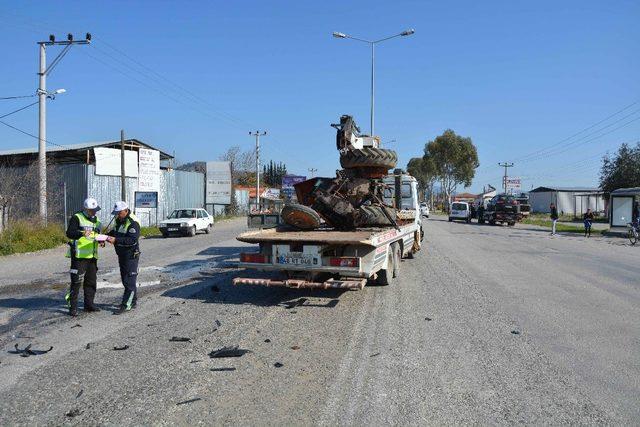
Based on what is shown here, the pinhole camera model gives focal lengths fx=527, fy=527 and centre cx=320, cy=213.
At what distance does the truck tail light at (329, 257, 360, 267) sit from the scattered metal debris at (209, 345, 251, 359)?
8.50 ft

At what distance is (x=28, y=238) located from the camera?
1855 centimetres

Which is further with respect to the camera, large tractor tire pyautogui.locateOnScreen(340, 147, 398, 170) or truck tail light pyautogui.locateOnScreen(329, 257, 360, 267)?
large tractor tire pyautogui.locateOnScreen(340, 147, 398, 170)

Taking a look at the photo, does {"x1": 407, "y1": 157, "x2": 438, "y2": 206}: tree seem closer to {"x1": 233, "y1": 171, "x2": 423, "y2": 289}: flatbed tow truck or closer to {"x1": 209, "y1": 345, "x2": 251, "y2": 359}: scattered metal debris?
{"x1": 233, "y1": 171, "x2": 423, "y2": 289}: flatbed tow truck

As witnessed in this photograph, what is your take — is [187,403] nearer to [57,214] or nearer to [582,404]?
[582,404]

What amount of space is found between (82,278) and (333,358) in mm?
4091

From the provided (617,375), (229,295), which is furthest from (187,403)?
(229,295)

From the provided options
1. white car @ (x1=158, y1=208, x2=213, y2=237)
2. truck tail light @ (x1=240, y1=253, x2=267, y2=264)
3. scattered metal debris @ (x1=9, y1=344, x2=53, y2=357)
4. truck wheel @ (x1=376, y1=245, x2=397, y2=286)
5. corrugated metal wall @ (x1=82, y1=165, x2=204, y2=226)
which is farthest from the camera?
corrugated metal wall @ (x1=82, y1=165, x2=204, y2=226)

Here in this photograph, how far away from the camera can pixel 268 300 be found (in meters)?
8.67

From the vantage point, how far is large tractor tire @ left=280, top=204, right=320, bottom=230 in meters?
9.44

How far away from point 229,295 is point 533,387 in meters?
5.60

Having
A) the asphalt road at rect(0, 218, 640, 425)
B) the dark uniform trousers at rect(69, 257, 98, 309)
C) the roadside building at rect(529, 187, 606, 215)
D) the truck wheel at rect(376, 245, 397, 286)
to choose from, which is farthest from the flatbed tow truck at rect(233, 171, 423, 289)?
the roadside building at rect(529, 187, 606, 215)

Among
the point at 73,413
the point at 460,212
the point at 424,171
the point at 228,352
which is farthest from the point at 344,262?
the point at 424,171

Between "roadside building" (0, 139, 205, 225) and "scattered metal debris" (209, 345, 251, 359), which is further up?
"roadside building" (0, 139, 205, 225)

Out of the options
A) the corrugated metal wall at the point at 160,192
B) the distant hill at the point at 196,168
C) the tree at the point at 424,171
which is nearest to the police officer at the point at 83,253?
the corrugated metal wall at the point at 160,192
